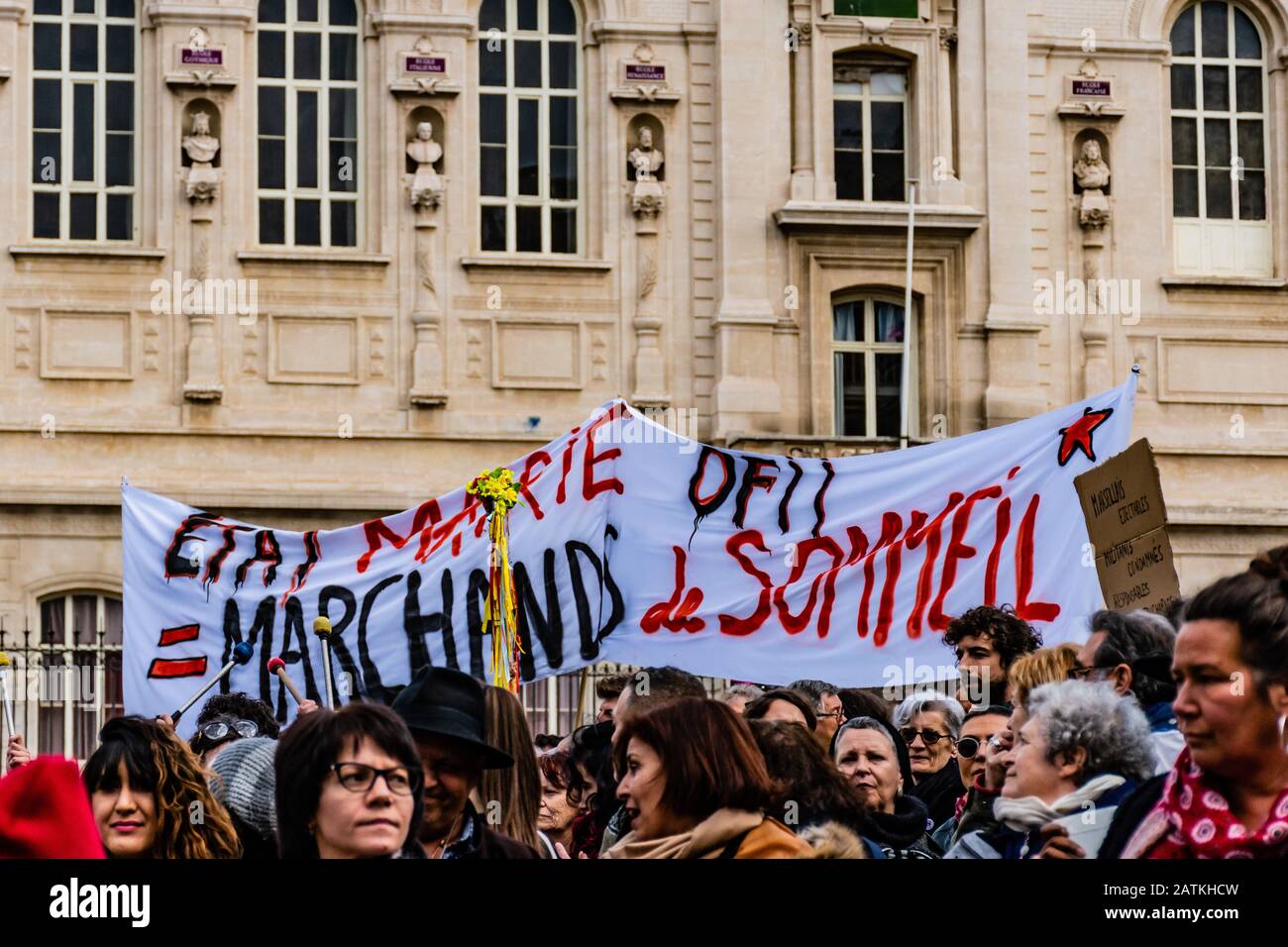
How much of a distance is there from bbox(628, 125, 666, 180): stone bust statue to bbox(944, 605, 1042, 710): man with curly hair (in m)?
17.7

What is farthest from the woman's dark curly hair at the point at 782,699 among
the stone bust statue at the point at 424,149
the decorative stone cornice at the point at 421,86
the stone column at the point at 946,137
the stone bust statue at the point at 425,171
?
the stone column at the point at 946,137

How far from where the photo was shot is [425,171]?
92.4 feet

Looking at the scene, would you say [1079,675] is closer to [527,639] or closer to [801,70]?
[527,639]

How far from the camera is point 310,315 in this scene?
91.9 feet

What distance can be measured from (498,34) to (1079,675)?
21265mm

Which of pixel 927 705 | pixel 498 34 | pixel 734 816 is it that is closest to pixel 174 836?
pixel 734 816

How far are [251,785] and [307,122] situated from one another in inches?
826

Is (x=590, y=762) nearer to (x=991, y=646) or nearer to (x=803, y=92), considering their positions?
(x=991, y=646)

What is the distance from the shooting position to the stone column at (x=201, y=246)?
27.7m

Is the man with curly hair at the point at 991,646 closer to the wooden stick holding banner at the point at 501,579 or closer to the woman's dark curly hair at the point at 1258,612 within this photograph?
the wooden stick holding banner at the point at 501,579

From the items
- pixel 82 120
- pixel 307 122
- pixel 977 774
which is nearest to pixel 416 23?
pixel 307 122

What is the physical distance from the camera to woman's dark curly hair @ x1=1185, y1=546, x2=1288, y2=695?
5.64 m

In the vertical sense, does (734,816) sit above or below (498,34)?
below

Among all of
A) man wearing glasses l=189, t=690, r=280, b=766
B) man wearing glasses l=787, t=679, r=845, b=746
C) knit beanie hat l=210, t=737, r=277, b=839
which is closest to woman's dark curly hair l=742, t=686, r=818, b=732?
man wearing glasses l=787, t=679, r=845, b=746
